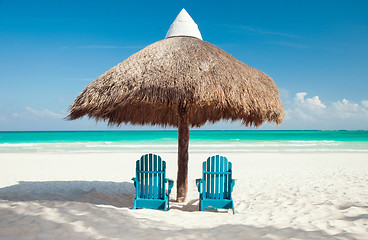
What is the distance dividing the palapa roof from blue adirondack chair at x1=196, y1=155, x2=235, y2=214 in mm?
899

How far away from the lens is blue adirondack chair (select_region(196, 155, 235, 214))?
370cm

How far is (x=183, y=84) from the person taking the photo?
3.27 metres

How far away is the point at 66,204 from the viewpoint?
3191 mm

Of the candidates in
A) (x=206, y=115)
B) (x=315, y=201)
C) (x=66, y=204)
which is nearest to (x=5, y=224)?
(x=66, y=204)

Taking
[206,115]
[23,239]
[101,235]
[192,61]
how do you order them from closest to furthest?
[23,239] < [101,235] < [192,61] < [206,115]

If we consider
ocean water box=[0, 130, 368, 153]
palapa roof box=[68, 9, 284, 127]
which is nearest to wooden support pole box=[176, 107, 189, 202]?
palapa roof box=[68, 9, 284, 127]

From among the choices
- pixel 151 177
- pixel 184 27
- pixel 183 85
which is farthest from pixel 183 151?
pixel 184 27

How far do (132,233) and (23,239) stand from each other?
985mm

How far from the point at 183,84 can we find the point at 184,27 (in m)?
1.68

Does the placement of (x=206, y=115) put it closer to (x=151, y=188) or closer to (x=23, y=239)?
(x=151, y=188)

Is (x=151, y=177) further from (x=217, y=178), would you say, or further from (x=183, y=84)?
(x=183, y=84)

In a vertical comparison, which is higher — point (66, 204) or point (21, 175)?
point (66, 204)

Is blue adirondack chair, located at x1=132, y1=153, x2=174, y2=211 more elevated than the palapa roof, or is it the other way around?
the palapa roof

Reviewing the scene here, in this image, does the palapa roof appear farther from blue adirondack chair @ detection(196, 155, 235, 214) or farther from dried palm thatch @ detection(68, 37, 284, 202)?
blue adirondack chair @ detection(196, 155, 235, 214)
